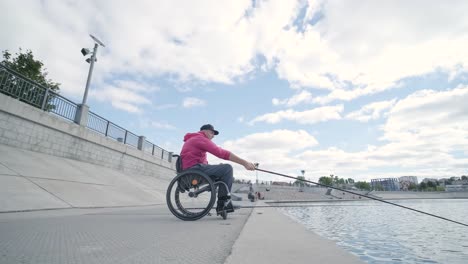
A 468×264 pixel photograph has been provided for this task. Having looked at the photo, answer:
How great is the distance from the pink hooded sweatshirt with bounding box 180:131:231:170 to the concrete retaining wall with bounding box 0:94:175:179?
887 cm

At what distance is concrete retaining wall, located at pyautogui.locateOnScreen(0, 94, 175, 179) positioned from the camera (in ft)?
28.9

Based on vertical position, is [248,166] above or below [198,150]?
below

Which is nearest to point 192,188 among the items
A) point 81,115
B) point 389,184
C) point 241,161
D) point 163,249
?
point 241,161

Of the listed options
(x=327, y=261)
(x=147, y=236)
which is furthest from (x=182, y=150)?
(x=327, y=261)

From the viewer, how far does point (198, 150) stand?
369cm

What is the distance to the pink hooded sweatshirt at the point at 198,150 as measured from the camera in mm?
3579

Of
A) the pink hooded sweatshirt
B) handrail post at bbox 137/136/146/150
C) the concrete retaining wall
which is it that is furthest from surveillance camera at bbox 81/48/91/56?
the pink hooded sweatshirt

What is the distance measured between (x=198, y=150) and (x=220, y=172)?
48 centimetres

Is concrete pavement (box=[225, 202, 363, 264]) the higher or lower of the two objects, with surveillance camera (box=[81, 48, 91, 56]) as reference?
lower

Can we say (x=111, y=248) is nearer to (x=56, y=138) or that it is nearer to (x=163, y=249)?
(x=163, y=249)

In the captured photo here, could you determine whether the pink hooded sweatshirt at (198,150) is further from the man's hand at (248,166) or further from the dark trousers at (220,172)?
the man's hand at (248,166)

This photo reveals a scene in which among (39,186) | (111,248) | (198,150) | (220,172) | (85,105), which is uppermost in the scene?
(85,105)

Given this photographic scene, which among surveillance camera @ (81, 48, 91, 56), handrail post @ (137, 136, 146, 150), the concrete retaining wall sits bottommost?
the concrete retaining wall

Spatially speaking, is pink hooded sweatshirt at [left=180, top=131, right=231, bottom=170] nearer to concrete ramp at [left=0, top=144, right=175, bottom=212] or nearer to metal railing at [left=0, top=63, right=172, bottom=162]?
concrete ramp at [left=0, top=144, right=175, bottom=212]
